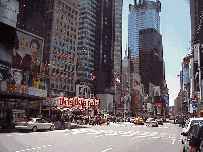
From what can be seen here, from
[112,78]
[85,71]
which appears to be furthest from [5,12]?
[112,78]

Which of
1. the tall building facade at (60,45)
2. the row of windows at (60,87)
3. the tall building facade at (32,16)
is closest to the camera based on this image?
the tall building facade at (32,16)

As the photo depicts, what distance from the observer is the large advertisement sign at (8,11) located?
51.8 m

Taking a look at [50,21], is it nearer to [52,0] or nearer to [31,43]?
[52,0]

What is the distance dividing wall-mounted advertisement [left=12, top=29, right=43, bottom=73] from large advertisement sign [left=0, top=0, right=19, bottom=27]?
4.08 m

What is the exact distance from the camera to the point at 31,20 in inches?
3310

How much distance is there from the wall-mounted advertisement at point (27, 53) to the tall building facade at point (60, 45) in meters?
19.8

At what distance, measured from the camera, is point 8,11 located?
52.9m

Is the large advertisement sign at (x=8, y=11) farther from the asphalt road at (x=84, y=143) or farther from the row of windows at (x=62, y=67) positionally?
the asphalt road at (x=84, y=143)

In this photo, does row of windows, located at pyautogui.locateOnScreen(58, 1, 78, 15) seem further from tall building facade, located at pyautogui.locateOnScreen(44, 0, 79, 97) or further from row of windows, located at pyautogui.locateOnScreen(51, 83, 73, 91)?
row of windows, located at pyautogui.locateOnScreen(51, 83, 73, 91)

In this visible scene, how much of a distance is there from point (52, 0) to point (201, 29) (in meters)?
57.7

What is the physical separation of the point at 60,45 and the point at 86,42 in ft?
93.1

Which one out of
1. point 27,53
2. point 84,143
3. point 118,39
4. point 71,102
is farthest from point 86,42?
point 84,143

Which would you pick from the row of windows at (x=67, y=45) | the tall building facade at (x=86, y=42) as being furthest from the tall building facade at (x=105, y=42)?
the row of windows at (x=67, y=45)

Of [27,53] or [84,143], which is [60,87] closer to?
[27,53]
